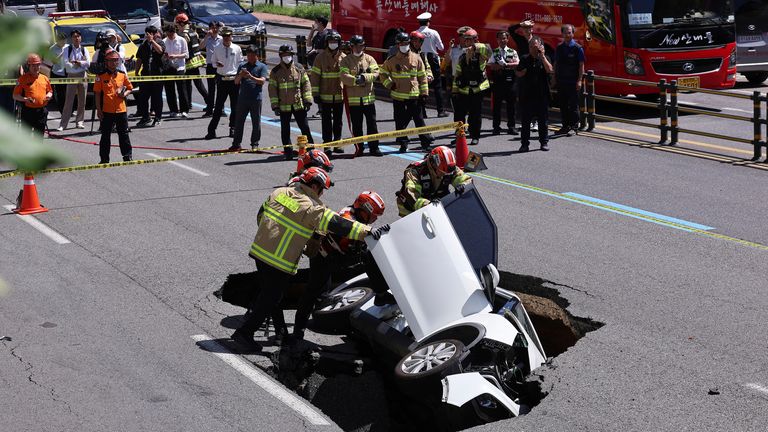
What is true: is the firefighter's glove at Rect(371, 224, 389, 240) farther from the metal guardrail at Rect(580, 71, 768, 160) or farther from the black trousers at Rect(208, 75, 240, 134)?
the black trousers at Rect(208, 75, 240, 134)

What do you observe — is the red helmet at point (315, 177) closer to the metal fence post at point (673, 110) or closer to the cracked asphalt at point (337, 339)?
the cracked asphalt at point (337, 339)

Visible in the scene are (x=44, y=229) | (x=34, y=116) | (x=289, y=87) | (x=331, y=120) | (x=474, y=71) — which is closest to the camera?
(x=44, y=229)

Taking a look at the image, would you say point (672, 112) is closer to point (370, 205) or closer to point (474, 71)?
point (474, 71)

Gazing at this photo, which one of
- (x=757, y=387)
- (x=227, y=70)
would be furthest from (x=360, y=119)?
(x=757, y=387)

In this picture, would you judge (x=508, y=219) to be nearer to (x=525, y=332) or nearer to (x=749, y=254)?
(x=749, y=254)

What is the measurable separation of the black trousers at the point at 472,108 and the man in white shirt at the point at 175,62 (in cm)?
628

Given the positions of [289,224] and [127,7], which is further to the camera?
[127,7]

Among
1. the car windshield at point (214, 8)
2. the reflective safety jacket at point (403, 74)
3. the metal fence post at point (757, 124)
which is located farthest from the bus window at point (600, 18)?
the car windshield at point (214, 8)

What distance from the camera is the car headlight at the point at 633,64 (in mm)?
20469

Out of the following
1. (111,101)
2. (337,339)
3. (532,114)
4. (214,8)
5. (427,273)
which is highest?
(214,8)

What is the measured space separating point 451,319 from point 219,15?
27.6m

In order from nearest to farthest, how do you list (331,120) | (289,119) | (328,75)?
(289,119), (328,75), (331,120)

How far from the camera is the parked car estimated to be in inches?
1258

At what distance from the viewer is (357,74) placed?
16422 millimetres
